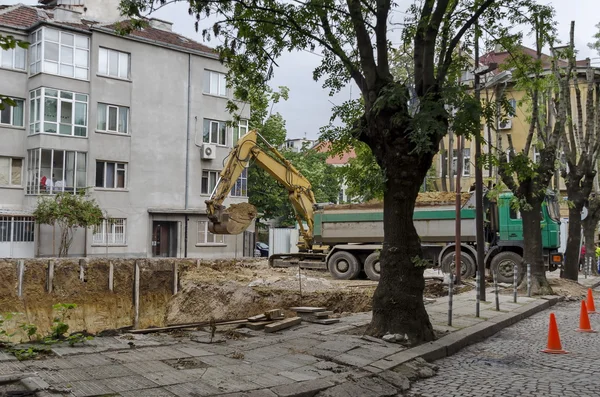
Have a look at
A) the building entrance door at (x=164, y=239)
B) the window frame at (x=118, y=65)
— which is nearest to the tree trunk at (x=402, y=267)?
the window frame at (x=118, y=65)

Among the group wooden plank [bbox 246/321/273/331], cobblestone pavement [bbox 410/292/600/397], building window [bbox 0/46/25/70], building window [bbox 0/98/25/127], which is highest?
building window [bbox 0/46/25/70]

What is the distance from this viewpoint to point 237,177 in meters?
22.1

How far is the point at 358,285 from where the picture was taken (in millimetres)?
20000

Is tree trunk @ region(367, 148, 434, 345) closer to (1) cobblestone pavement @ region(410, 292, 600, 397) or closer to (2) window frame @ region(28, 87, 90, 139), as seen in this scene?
(1) cobblestone pavement @ region(410, 292, 600, 397)

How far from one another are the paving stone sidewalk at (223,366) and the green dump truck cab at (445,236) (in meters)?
12.9

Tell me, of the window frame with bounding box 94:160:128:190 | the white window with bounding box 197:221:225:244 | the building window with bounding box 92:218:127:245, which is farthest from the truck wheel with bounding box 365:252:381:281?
the window frame with bounding box 94:160:128:190

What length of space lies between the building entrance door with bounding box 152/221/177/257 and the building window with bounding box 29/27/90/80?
8.81 m

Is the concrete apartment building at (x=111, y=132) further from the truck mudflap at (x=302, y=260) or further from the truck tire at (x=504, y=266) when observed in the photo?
the truck tire at (x=504, y=266)

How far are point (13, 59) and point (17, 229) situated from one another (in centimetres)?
846

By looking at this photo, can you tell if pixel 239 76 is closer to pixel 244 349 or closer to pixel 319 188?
pixel 244 349

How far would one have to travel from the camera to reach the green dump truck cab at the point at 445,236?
21359mm

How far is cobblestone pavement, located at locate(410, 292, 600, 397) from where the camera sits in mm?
7031

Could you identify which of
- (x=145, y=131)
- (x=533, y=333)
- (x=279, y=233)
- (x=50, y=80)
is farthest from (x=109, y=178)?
(x=533, y=333)

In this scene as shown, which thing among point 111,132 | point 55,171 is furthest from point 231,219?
point 111,132
